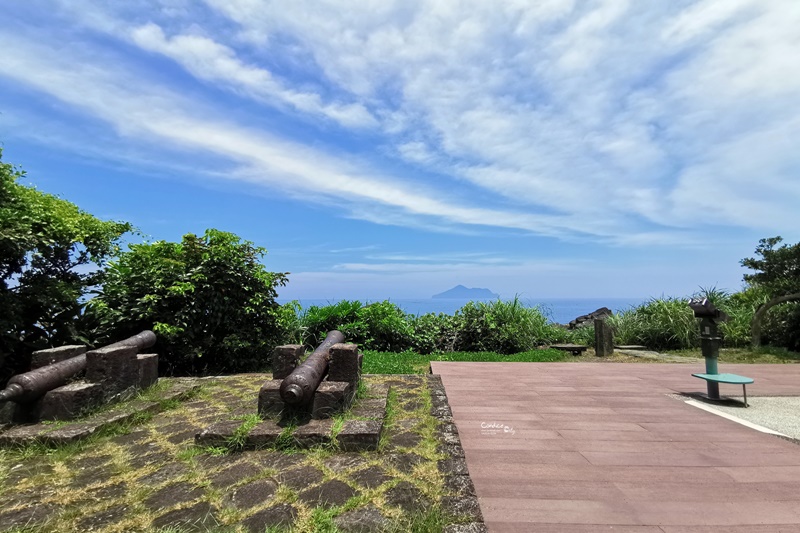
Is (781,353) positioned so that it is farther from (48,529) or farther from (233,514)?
(48,529)

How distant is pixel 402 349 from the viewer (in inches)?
392

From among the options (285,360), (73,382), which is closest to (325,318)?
(285,360)

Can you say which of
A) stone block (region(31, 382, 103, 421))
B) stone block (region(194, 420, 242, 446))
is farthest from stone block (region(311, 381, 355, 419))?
stone block (region(31, 382, 103, 421))

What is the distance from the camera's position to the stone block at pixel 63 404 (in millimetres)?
3906

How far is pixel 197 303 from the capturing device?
702 cm

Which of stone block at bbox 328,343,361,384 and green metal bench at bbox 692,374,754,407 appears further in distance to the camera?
green metal bench at bbox 692,374,754,407

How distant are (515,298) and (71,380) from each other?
9412 mm

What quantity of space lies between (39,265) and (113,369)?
267 cm

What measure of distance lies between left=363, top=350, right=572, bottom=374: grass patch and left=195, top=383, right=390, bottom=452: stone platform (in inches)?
134

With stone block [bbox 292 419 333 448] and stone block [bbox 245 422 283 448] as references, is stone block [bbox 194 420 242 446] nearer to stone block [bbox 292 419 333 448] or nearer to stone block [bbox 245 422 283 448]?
stone block [bbox 245 422 283 448]

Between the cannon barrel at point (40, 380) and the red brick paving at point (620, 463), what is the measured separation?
3.94 m

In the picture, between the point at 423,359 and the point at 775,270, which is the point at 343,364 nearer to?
the point at 423,359

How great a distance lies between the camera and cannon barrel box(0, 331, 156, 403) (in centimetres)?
377

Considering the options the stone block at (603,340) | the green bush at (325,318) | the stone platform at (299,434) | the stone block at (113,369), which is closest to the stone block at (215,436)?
the stone platform at (299,434)
